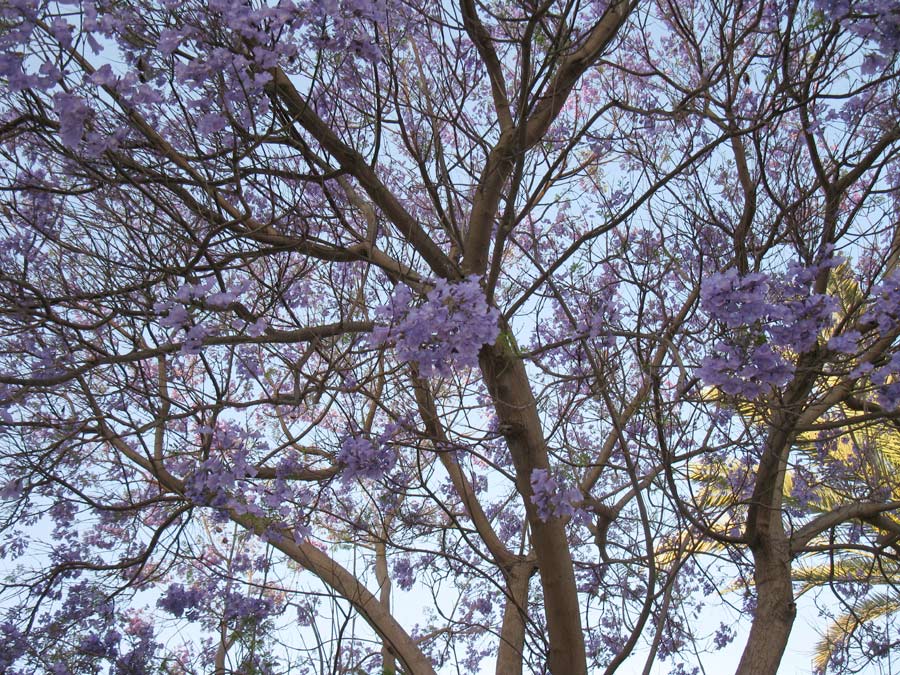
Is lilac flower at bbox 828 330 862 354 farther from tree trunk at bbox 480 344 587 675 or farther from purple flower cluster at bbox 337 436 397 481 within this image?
purple flower cluster at bbox 337 436 397 481

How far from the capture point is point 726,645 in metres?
5.95

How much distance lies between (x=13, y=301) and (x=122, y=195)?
2.21 feet

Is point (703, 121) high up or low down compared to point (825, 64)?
up

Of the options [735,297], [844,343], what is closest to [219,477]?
[735,297]

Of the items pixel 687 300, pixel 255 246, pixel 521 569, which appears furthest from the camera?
pixel 521 569

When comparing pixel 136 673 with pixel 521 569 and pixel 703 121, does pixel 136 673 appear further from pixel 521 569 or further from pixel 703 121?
pixel 703 121

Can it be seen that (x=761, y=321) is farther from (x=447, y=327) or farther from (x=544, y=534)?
(x=544, y=534)

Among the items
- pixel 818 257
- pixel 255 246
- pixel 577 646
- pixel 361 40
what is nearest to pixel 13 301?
pixel 255 246

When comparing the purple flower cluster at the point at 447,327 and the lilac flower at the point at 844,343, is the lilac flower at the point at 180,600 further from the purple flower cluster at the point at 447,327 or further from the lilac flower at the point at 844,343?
the lilac flower at the point at 844,343

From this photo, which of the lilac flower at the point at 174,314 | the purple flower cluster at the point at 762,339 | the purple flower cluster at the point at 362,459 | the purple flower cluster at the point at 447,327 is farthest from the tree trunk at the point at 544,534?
the lilac flower at the point at 174,314

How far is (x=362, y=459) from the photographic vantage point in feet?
9.71

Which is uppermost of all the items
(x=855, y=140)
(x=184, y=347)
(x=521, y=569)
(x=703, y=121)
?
(x=703, y=121)

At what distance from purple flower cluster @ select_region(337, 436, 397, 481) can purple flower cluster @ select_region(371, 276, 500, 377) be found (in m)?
0.84

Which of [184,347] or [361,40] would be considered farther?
[361,40]
